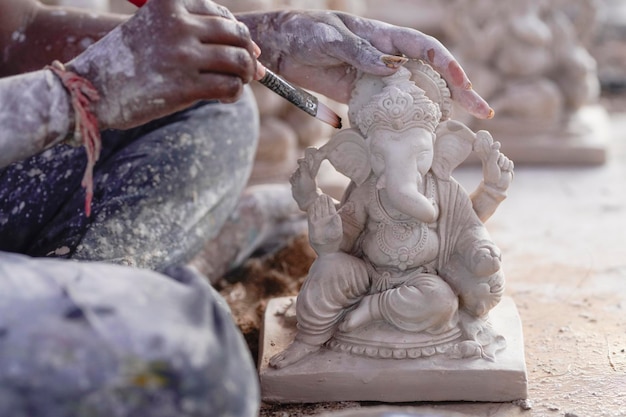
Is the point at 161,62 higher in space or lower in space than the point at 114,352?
higher

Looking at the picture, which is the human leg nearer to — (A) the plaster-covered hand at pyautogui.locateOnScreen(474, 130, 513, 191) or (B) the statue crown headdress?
(B) the statue crown headdress

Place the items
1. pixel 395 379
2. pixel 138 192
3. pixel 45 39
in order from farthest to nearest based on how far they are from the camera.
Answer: pixel 45 39 < pixel 138 192 < pixel 395 379

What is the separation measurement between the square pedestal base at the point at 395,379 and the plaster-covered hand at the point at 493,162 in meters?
0.39

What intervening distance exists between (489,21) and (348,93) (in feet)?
9.92

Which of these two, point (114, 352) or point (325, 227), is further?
point (325, 227)

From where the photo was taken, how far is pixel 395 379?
187cm

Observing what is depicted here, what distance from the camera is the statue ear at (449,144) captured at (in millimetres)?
1984

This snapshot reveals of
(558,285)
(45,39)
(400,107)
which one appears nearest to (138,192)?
(45,39)

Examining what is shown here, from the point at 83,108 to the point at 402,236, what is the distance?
79 centimetres

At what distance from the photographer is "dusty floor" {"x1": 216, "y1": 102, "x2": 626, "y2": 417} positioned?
1.88 meters

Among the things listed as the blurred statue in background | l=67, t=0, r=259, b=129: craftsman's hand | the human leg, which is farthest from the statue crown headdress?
the blurred statue in background

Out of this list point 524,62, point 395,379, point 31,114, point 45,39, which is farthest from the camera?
point 524,62

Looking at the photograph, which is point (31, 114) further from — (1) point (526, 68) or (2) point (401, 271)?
(1) point (526, 68)

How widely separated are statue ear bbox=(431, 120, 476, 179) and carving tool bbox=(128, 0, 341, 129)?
26cm
